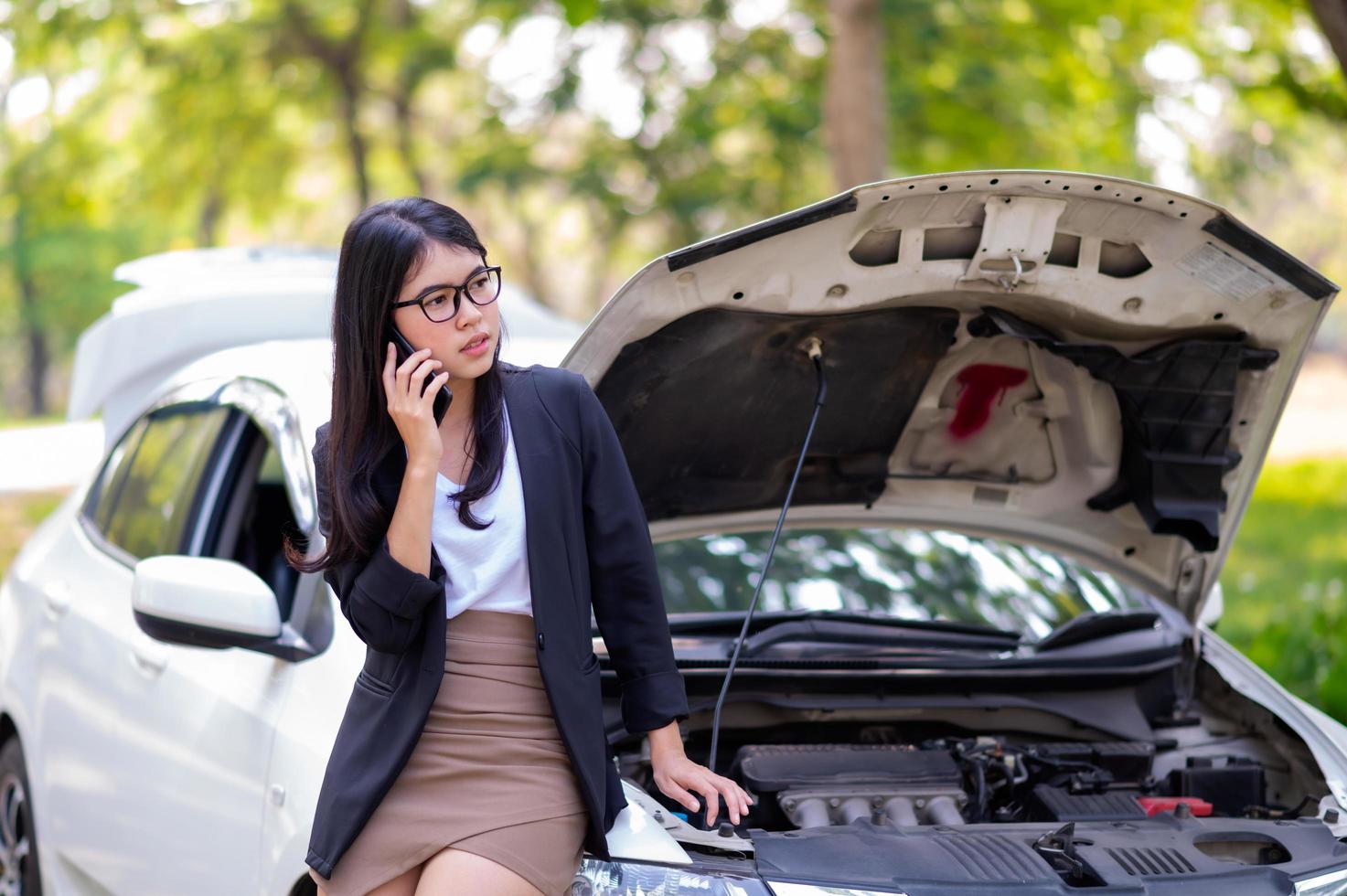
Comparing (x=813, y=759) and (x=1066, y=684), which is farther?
(x=1066, y=684)

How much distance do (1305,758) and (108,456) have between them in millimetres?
3367

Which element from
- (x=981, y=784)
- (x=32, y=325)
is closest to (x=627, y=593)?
(x=981, y=784)

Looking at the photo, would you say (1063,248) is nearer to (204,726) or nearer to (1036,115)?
(204,726)

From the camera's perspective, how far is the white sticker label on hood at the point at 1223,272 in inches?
115

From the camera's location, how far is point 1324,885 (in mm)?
2455

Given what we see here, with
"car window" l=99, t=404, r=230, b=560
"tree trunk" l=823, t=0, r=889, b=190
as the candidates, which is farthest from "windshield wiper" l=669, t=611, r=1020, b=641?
"tree trunk" l=823, t=0, r=889, b=190

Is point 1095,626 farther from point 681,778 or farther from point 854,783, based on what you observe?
point 681,778

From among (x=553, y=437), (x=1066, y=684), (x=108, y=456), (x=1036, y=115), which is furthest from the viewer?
(x=1036, y=115)

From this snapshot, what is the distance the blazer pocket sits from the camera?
222 cm

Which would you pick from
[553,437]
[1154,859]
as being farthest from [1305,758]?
[553,437]

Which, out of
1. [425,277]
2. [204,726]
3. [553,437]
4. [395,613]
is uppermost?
[425,277]

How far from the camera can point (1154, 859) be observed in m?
2.52

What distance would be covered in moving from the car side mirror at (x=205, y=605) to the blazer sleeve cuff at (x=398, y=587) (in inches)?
29.7

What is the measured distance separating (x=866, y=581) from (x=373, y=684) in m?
1.80
